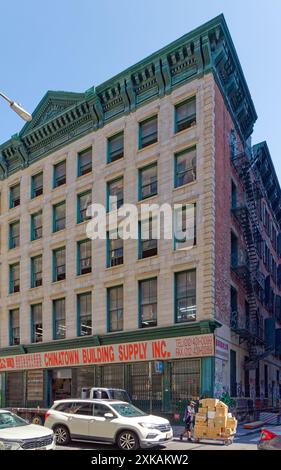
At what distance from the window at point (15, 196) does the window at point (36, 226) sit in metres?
2.50

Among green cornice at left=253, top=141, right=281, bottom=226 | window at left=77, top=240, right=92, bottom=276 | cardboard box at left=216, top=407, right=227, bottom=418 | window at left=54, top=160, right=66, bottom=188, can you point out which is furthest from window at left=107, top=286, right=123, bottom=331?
green cornice at left=253, top=141, right=281, bottom=226

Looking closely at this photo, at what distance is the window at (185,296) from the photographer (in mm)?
27328

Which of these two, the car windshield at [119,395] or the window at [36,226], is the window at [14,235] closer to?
the window at [36,226]

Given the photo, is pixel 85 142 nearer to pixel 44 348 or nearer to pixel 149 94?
pixel 149 94

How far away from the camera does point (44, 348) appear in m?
34.5

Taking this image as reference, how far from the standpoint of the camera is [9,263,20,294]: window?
3800 centimetres

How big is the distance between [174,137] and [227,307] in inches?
385

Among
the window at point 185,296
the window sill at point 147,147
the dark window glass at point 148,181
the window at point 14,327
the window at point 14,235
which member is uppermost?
the window sill at point 147,147

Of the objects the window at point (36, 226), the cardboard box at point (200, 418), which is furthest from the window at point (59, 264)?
the cardboard box at point (200, 418)

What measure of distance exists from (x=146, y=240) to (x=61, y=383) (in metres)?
11.1

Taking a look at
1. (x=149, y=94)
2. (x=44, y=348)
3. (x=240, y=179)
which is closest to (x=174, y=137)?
(x=149, y=94)

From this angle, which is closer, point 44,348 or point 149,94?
point 149,94

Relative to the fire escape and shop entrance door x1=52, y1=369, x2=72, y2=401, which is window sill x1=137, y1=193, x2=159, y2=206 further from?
shop entrance door x1=52, y1=369, x2=72, y2=401

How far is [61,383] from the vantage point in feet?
110
